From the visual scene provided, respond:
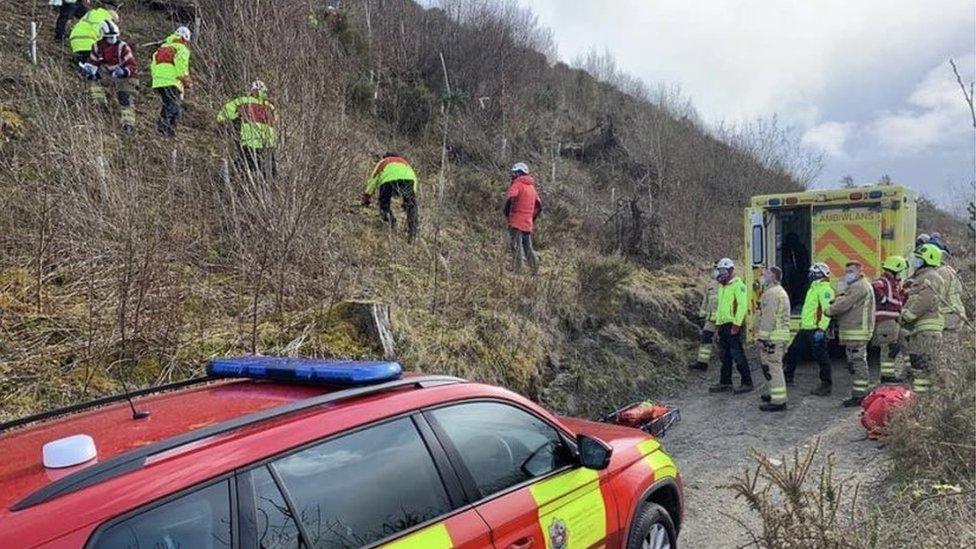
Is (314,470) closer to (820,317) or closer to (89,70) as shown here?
(820,317)

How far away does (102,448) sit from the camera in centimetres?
202

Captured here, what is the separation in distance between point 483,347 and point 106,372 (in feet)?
11.9

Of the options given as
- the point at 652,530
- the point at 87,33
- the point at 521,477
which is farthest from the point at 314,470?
the point at 87,33

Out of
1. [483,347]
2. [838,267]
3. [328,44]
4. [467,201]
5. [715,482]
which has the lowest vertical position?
[715,482]

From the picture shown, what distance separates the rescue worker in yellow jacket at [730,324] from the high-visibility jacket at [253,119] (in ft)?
18.7

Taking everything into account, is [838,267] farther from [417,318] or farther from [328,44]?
[328,44]

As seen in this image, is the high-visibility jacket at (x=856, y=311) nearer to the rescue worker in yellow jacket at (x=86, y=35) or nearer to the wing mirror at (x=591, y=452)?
the wing mirror at (x=591, y=452)

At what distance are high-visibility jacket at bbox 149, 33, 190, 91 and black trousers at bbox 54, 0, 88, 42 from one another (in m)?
3.39

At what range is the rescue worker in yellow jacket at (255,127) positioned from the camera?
6.94m

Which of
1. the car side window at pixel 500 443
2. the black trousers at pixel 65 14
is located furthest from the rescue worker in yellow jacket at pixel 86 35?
the car side window at pixel 500 443

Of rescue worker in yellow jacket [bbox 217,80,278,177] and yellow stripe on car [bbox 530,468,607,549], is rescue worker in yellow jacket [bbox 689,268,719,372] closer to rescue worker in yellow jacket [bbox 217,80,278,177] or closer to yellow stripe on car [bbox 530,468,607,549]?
rescue worker in yellow jacket [bbox 217,80,278,177]

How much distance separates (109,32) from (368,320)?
590cm

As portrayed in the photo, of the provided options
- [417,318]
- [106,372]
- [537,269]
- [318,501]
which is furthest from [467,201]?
[318,501]

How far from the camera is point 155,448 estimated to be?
6.29 feet
